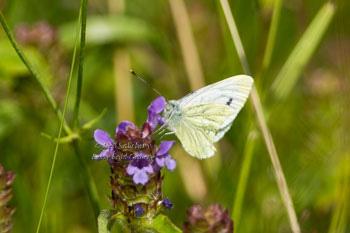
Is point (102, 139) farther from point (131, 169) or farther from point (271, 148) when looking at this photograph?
point (271, 148)

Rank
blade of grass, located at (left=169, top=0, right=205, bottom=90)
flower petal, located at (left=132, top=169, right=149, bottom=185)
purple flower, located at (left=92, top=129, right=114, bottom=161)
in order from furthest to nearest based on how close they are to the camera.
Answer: blade of grass, located at (left=169, top=0, right=205, bottom=90) → purple flower, located at (left=92, top=129, right=114, bottom=161) → flower petal, located at (left=132, top=169, right=149, bottom=185)

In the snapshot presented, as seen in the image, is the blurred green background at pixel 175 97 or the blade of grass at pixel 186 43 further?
the blade of grass at pixel 186 43

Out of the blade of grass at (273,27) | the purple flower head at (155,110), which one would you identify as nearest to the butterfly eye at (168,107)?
the purple flower head at (155,110)

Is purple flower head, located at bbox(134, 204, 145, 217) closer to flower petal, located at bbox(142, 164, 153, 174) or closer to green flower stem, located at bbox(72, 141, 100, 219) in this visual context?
flower petal, located at bbox(142, 164, 153, 174)

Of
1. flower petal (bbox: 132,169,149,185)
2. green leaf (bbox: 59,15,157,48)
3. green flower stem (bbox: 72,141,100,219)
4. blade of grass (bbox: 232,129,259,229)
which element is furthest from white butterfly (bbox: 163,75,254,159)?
green leaf (bbox: 59,15,157,48)

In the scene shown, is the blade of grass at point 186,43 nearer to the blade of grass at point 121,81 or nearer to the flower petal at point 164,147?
the blade of grass at point 121,81

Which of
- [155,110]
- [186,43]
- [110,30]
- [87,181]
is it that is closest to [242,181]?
[155,110]

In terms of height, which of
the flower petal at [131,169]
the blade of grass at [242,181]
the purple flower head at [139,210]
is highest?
the flower petal at [131,169]
